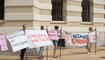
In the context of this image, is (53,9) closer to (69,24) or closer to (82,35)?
(69,24)

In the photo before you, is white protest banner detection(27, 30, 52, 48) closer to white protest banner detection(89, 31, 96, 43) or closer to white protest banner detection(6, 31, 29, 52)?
white protest banner detection(6, 31, 29, 52)

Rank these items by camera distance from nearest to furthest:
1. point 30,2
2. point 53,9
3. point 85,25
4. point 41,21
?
point 30,2 < point 41,21 < point 53,9 < point 85,25

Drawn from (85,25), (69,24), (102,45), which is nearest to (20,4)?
(69,24)

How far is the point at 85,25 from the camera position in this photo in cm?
1833

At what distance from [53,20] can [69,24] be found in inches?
52.0

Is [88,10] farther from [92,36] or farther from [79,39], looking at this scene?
[79,39]

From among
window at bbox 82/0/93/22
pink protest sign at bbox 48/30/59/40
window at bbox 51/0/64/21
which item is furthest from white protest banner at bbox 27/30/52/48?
window at bbox 82/0/93/22

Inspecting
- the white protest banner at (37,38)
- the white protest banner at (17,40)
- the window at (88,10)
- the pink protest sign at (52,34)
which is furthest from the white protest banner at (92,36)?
the white protest banner at (17,40)

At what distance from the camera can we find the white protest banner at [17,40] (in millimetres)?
9602

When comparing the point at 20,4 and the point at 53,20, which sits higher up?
the point at 20,4

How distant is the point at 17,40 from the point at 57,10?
8.08 metres

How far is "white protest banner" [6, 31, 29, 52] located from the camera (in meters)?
9.60

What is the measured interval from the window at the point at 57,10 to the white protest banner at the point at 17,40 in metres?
7.28

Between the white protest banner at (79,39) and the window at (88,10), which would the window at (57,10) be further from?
the white protest banner at (79,39)
